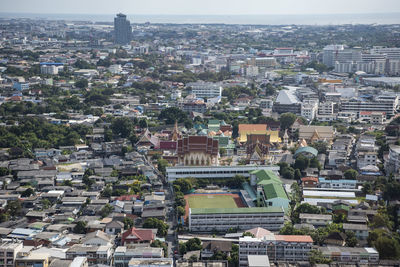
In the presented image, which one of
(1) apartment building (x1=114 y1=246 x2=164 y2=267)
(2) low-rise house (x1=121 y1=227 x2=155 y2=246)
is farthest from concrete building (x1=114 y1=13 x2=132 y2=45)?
(1) apartment building (x1=114 y1=246 x2=164 y2=267)

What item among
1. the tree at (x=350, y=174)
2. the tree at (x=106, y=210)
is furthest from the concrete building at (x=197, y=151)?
the tree at (x=106, y=210)

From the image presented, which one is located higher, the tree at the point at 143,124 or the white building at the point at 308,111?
the white building at the point at 308,111

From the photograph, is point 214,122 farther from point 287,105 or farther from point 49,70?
point 49,70

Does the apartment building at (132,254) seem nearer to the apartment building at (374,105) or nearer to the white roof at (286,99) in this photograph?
the white roof at (286,99)

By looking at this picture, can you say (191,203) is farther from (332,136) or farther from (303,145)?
(332,136)

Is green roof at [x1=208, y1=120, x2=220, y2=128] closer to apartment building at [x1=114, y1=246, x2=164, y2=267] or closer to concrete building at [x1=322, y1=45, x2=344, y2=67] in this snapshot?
apartment building at [x1=114, y1=246, x2=164, y2=267]

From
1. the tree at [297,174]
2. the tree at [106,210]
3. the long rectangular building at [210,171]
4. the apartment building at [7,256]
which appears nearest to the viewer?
the apartment building at [7,256]

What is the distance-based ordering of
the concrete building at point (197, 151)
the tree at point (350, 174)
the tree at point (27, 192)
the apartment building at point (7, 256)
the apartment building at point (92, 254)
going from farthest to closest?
1. the concrete building at point (197, 151)
2. the tree at point (350, 174)
3. the tree at point (27, 192)
4. the apartment building at point (92, 254)
5. the apartment building at point (7, 256)
